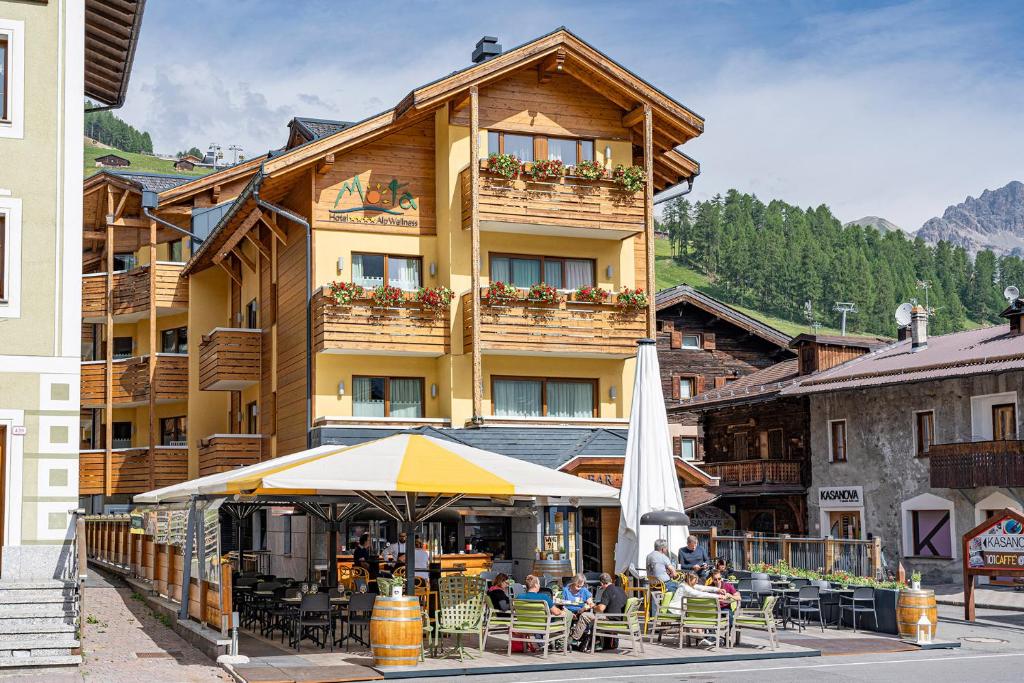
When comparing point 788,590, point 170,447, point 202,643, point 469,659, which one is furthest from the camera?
point 170,447

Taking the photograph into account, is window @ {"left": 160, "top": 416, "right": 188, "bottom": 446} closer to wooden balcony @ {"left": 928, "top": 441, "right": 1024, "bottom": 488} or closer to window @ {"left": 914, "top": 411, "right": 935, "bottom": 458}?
window @ {"left": 914, "top": 411, "right": 935, "bottom": 458}

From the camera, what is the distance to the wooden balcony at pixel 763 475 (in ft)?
140

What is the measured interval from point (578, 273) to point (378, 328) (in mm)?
5564

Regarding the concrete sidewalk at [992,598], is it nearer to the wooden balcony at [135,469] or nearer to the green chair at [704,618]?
the green chair at [704,618]

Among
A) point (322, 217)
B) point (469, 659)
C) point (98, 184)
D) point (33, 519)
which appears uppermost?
point (98, 184)

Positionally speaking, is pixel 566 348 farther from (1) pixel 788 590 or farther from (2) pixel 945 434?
(2) pixel 945 434

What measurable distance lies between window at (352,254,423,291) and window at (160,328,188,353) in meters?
16.0

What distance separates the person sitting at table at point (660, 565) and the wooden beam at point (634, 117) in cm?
1354

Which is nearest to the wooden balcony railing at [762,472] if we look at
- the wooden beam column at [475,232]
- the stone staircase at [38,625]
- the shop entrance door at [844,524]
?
the shop entrance door at [844,524]

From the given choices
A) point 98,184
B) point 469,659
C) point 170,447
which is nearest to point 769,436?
point 170,447

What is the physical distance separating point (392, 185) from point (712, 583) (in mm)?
13772

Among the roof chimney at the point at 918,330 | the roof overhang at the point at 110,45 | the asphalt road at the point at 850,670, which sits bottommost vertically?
the asphalt road at the point at 850,670

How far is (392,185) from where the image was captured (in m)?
29.6

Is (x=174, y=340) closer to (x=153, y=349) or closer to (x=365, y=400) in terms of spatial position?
(x=153, y=349)
